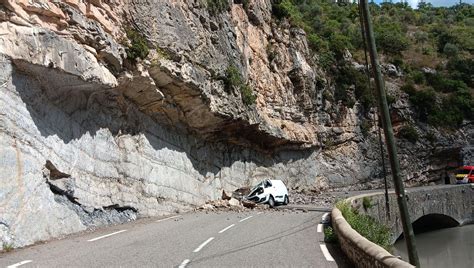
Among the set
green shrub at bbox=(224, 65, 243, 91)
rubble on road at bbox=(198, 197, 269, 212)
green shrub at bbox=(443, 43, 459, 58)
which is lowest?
rubble on road at bbox=(198, 197, 269, 212)

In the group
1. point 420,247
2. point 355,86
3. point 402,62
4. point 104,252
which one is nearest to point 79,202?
point 104,252

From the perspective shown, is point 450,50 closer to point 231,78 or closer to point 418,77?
point 418,77

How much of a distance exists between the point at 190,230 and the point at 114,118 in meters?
8.01

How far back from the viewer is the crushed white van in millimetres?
26453

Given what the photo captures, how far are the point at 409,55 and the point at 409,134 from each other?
21280mm

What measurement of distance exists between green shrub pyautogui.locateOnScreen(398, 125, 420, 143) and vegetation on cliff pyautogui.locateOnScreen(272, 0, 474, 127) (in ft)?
10.7

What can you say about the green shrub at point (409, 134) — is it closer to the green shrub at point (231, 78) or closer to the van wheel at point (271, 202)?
the green shrub at point (231, 78)

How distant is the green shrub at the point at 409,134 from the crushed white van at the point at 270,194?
25634 millimetres

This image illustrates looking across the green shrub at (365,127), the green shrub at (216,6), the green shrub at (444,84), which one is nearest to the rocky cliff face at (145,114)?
the green shrub at (216,6)

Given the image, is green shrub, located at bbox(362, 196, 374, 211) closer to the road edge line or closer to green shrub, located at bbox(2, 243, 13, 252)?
the road edge line

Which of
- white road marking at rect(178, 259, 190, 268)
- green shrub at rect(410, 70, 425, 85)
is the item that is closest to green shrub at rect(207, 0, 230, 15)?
white road marking at rect(178, 259, 190, 268)

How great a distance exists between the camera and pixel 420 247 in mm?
30688

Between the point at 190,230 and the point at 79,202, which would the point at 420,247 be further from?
the point at 79,202

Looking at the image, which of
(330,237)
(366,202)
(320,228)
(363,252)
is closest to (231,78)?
(366,202)
